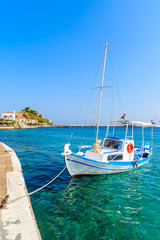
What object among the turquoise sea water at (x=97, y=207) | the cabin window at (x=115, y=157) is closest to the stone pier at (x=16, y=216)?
the turquoise sea water at (x=97, y=207)

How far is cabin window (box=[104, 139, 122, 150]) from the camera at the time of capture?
1374 cm

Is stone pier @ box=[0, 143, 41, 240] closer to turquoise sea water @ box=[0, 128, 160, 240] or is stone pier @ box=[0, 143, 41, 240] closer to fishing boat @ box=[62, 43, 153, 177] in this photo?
turquoise sea water @ box=[0, 128, 160, 240]

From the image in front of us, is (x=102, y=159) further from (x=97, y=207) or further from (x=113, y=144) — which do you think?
(x=97, y=207)

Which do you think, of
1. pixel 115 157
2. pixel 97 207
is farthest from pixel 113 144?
pixel 97 207

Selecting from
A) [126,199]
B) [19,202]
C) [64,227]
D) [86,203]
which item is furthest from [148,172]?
[19,202]

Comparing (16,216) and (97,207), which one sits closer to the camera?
(16,216)

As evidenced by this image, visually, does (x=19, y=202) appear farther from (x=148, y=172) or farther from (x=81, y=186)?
(x=148, y=172)

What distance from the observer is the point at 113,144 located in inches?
564

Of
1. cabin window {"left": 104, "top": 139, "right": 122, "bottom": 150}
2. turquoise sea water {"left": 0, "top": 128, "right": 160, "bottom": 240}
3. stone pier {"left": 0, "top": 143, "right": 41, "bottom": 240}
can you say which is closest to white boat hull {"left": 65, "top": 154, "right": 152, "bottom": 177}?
turquoise sea water {"left": 0, "top": 128, "right": 160, "bottom": 240}

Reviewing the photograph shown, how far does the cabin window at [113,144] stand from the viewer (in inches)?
541

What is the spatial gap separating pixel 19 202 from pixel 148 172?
41.3 ft

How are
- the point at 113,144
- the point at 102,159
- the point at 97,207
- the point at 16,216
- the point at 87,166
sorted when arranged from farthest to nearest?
the point at 113,144, the point at 102,159, the point at 87,166, the point at 97,207, the point at 16,216

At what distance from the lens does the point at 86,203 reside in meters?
7.65

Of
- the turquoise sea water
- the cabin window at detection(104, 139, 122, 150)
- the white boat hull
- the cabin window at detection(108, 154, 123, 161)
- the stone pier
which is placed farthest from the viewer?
the cabin window at detection(104, 139, 122, 150)
